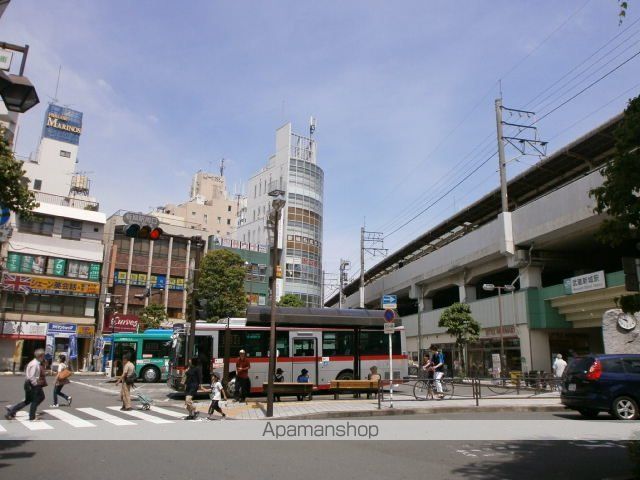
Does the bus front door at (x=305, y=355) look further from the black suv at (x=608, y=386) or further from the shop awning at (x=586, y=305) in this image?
the shop awning at (x=586, y=305)

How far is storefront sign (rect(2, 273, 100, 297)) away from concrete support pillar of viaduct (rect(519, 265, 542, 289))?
39.0 metres

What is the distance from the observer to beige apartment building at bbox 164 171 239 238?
86.2m

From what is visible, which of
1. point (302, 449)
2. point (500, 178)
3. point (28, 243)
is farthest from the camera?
point (28, 243)

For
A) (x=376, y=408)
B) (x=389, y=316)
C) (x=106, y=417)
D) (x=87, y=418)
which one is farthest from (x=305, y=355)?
(x=87, y=418)

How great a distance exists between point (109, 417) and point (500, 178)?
89.2ft

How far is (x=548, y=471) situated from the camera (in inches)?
295

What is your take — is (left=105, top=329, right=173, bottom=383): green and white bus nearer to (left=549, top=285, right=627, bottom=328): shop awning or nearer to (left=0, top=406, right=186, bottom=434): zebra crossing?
(left=0, top=406, right=186, bottom=434): zebra crossing

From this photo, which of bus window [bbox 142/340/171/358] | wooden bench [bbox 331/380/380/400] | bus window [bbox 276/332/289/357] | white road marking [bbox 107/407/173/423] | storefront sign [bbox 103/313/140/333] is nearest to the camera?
white road marking [bbox 107/407/173/423]

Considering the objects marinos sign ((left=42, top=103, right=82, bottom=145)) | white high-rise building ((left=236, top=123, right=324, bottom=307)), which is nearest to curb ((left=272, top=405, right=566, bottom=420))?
white high-rise building ((left=236, top=123, right=324, bottom=307))

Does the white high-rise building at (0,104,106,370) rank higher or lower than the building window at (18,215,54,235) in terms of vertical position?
lower

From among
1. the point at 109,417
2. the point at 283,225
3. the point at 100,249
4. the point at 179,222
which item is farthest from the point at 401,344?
the point at 179,222

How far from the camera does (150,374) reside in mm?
30703

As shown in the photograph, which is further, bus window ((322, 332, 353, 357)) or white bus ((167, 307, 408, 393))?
bus window ((322, 332, 353, 357))

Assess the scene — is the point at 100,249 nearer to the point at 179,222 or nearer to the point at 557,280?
the point at 179,222
